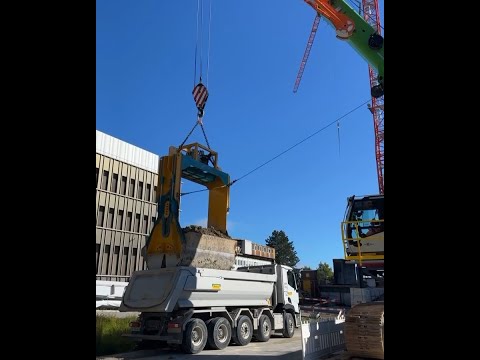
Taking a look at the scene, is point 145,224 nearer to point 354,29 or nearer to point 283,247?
point 354,29

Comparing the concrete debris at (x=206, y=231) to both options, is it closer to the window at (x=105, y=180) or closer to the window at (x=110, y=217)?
the window at (x=105, y=180)

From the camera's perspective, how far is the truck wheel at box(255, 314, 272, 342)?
1225 cm

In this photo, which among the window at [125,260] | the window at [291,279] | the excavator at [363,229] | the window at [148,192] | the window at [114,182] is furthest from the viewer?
the window at [148,192]

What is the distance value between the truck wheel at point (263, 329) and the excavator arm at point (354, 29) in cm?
708

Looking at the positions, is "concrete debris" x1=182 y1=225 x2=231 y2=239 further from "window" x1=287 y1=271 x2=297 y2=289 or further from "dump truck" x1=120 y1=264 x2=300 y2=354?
"window" x1=287 y1=271 x2=297 y2=289

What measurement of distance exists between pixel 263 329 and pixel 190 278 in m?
3.64

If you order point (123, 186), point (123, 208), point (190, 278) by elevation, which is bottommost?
point (190, 278)

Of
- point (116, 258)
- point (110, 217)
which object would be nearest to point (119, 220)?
point (110, 217)

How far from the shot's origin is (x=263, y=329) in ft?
40.5

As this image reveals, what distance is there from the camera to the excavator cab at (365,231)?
7.95 metres

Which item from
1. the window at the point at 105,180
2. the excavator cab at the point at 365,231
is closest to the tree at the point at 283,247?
the window at the point at 105,180
